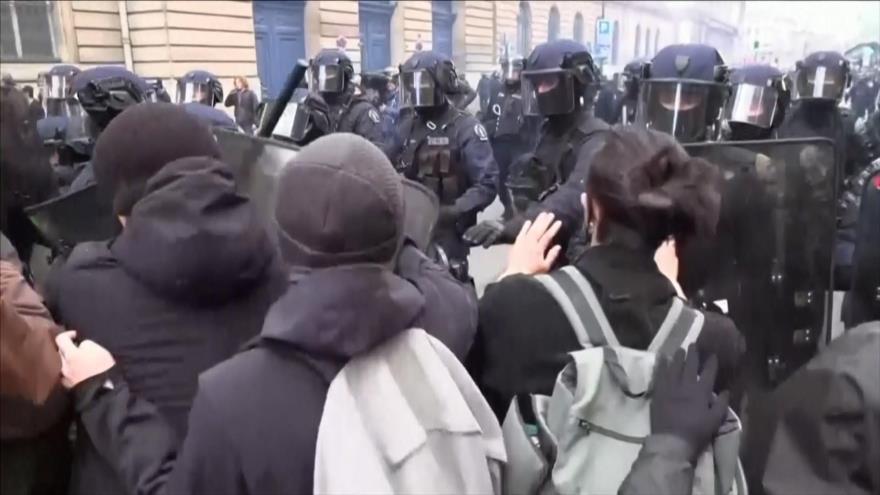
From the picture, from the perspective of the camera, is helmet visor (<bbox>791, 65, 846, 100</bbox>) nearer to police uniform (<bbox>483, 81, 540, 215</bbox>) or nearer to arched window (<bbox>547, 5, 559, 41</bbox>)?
police uniform (<bbox>483, 81, 540, 215</bbox>)

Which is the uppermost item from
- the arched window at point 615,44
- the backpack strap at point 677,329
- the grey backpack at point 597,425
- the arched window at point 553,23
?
the arched window at point 553,23

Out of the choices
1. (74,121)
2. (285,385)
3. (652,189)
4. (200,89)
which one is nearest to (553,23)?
(200,89)

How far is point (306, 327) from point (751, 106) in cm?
288

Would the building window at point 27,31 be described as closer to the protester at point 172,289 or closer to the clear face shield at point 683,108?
the clear face shield at point 683,108

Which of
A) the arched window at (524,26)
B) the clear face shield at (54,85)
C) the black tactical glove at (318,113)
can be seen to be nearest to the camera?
the black tactical glove at (318,113)

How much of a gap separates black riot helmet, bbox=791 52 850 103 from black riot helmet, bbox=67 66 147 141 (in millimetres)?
3771

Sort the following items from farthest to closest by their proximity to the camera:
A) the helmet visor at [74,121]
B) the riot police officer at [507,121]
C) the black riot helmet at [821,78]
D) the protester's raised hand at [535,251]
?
the riot police officer at [507,121], the black riot helmet at [821,78], the helmet visor at [74,121], the protester's raised hand at [535,251]

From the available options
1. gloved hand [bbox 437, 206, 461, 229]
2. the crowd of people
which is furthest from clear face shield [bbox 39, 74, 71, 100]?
the crowd of people

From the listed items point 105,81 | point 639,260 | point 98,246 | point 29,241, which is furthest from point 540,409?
point 105,81

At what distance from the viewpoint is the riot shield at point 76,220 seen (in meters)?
1.71

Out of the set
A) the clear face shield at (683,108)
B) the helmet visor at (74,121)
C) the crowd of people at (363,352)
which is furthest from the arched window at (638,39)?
the crowd of people at (363,352)

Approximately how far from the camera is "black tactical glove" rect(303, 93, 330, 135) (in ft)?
12.5

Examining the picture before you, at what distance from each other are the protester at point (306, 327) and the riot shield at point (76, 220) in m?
0.88

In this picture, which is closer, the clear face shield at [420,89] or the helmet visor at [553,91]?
the helmet visor at [553,91]
